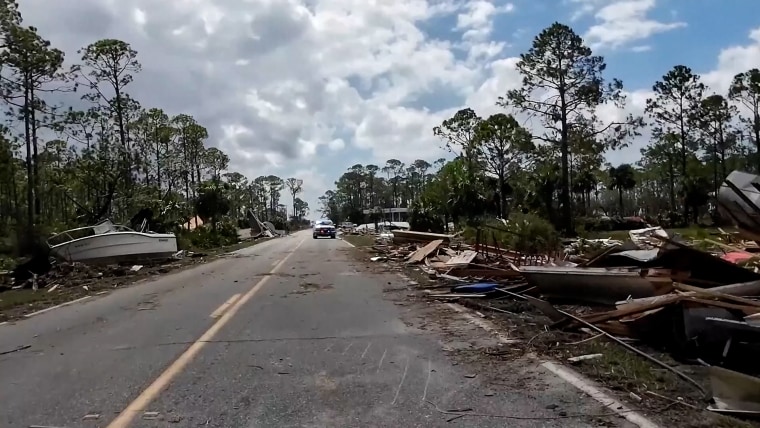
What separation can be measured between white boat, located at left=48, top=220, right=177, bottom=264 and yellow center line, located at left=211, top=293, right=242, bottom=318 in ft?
34.9

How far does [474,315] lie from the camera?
1144 centimetres

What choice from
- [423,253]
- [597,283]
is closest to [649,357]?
[597,283]

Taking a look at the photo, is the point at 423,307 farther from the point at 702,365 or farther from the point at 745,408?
the point at 745,408

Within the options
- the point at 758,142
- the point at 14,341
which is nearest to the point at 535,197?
the point at 758,142

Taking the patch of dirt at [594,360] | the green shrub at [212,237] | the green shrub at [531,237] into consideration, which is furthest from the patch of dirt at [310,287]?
the green shrub at [212,237]

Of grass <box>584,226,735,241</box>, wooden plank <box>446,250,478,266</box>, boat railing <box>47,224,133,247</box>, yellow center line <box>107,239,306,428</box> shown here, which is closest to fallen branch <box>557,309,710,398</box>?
yellow center line <box>107,239,306,428</box>

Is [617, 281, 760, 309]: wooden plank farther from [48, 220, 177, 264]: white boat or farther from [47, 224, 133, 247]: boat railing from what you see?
[47, 224, 133, 247]: boat railing

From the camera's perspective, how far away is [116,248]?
2511cm

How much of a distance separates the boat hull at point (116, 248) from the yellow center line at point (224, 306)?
34.7ft

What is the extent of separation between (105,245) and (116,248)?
2.16 feet

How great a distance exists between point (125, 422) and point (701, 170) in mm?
76165

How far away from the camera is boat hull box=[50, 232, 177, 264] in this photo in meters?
23.1

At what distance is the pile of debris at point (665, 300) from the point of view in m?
6.47

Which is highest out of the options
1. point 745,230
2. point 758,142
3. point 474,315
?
point 758,142
